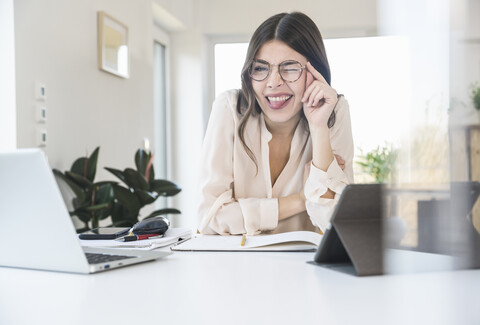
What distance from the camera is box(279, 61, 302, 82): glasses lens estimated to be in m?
1.62

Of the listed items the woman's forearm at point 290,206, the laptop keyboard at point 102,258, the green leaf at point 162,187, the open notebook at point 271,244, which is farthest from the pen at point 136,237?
the green leaf at point 162,187

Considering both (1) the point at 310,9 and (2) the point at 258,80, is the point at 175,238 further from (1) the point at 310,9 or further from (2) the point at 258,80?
(1) the point at 310,9

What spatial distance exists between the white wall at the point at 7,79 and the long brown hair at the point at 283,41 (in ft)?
3.71

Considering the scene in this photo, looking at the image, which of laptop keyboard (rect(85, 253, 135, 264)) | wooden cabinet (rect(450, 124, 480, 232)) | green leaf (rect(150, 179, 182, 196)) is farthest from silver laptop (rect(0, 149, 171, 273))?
green leaf (rect(150, 179, 182, 196))

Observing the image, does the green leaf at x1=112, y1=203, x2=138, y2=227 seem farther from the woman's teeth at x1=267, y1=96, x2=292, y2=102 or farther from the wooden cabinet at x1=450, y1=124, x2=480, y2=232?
the wooden cabinet at x1=450, y1=124, x2=480, y2=232

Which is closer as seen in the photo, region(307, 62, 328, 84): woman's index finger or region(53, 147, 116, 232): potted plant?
region(307, 62, 328, 84): woman's index finger

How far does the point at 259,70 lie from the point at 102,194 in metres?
1.38

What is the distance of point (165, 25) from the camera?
465cm

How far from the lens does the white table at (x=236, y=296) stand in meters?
0.59

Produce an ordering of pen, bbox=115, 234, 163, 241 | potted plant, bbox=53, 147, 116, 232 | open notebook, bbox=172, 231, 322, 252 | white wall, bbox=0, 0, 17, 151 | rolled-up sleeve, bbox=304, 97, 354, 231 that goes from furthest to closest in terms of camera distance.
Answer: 1. potted plant, bbox=53, 147, 116, 232
2. white wall, bbox=0, 0, 17, 151
3. rolled-up sleeve, bbox=304, 97, 354, 231
4. pen, bbox=115, 234, 163, 241
5. open notebook, bbox=172, 231, 322, 252

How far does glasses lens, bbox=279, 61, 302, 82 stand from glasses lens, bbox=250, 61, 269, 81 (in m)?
0.05

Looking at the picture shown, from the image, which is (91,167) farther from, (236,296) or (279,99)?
(236,296)

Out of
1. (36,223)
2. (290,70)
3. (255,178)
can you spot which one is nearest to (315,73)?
(290,70)

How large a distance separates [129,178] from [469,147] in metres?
2.50
